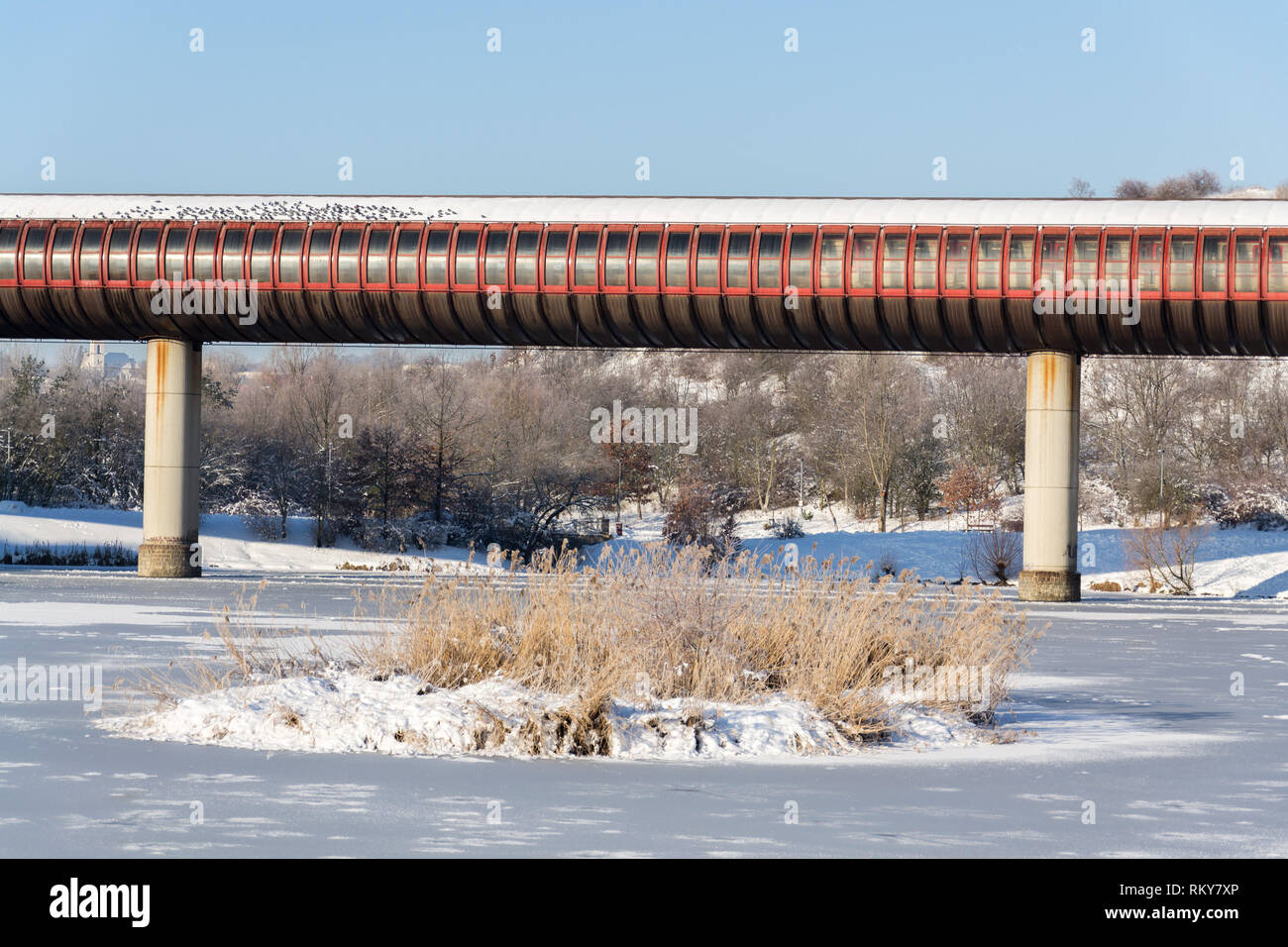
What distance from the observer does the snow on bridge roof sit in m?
34.8

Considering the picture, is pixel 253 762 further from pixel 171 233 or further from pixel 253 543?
pixel 253 543

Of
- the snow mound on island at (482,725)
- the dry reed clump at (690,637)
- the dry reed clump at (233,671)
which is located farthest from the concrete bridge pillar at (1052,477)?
the dry reed clump at (233,671)

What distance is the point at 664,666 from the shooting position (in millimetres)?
13812

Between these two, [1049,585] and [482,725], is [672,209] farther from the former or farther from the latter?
[482,725]

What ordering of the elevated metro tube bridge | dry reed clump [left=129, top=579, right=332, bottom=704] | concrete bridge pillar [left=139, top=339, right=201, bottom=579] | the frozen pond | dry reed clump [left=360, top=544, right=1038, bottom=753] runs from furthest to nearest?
concrete bridge pillar [left=139, top=339, right=201, bottom=579], the elevated metro tube bridge, dry reed clump [left=129, top=579, right=332, bottom=704], dry reed clump [left=360, top=544, right=1038, bottom=753], the frozen pond

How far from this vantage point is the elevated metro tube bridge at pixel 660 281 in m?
34.5

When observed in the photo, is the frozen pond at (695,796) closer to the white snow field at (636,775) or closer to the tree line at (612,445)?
the white snow field at (636,775)

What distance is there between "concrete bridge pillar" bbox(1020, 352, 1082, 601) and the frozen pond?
2013 cm

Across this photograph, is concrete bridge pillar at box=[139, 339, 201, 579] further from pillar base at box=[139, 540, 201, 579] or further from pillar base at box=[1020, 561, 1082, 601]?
pillar base at box=[1020, 561, 1082, 601]

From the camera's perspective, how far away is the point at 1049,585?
36.3 metres

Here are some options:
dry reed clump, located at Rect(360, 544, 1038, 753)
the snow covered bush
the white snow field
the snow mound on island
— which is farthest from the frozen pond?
the snow covered bush

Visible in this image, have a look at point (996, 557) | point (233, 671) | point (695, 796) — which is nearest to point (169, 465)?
point (996, 557)

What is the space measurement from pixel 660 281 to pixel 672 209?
214cm

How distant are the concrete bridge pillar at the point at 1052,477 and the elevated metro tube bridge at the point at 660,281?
51 mm
